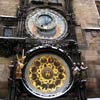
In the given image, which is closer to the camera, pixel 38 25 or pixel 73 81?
pixel 73 81

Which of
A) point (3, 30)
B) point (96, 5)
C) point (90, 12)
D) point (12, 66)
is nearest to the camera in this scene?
point (12, 66)

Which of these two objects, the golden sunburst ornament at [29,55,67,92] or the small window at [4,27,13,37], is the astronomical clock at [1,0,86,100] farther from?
the small window at [4,27,13,37]

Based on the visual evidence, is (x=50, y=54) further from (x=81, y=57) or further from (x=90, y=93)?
(x=90, y=93)

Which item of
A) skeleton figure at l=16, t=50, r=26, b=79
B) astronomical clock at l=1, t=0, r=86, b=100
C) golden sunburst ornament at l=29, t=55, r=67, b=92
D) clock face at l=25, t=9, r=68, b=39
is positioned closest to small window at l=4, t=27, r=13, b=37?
astronomical clock at l=1, t=0, r=86, b=100

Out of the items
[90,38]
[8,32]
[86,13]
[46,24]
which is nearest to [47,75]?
[46,24]

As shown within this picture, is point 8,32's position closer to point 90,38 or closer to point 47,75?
point 47,75

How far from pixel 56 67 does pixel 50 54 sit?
634 millimetres

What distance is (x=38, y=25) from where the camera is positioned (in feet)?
36.2

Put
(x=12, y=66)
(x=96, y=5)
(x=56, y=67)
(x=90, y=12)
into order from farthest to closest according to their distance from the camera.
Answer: (x=96, y=5), (x=90, y=12), (x=56, y=67), (x=12, y=66)

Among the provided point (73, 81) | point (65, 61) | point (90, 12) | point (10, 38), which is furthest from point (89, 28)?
point (10, 38)

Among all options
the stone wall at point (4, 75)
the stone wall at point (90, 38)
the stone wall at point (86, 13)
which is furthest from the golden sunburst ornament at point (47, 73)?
the stone wall at point (86, 13)

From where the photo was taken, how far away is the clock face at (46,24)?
10.9 metres

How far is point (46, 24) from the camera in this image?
36.7 feet

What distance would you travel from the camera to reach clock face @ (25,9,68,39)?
10.9 m
